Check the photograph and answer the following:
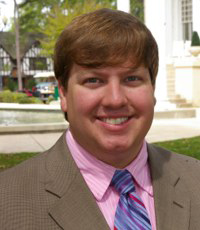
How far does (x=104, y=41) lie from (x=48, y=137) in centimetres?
989

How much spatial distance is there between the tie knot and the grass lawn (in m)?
5.35

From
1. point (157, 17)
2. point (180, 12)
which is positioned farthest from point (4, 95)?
point (157, 17)

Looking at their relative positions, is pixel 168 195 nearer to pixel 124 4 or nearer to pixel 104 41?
pixel 104 41

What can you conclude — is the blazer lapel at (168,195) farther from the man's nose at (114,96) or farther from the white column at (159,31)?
the white column at (159,31)

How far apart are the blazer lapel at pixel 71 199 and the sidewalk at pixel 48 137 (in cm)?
742

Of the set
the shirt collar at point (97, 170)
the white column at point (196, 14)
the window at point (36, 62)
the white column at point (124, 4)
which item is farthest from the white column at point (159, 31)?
the window at point (36, 62)

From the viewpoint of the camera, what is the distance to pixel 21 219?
1.55 m

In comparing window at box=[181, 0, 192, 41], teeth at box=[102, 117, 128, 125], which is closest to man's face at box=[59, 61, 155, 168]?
teeth at box=[102, 117, 128, 125]

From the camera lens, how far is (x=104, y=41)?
1.62 m

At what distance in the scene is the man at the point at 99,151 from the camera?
162cm

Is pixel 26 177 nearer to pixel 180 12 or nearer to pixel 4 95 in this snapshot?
pixel 180 12

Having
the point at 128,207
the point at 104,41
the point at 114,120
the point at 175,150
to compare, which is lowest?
the point at 175,150

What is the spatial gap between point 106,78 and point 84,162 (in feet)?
1.20

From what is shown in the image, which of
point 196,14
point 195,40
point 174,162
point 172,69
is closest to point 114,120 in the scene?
point 174,162
